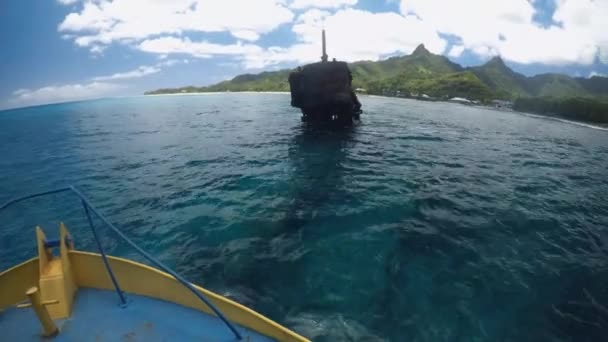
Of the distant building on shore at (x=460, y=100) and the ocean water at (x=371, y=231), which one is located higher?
the distant building on shore at (x=460, y=100)

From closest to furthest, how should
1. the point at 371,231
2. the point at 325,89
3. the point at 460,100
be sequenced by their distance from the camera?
Answer: the point at 371,231, the point at 325,89, the point at 460,100

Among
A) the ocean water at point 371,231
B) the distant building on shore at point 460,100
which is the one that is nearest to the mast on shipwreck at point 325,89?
the ocean water at point 371,231

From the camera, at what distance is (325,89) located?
1550 inches

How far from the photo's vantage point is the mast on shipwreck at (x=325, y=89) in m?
38.8

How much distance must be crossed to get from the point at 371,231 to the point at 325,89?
30.1 metres

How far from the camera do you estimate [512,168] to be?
76.8 ft

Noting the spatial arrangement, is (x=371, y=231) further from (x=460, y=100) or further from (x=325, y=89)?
(x=460, y=100)

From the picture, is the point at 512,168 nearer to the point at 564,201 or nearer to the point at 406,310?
the point at 564,201

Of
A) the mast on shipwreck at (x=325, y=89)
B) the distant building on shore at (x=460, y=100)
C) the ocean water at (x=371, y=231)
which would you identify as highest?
the distant building on shore at (x=460, y=100)

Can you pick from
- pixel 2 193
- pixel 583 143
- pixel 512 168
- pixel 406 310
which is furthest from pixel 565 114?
pixel 2 193

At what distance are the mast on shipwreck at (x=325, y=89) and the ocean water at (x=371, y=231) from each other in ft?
44.7

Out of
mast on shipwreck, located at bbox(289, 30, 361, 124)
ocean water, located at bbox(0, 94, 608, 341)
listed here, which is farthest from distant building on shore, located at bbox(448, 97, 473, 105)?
ocean water, located at bbox(0, 94, 608, 341)

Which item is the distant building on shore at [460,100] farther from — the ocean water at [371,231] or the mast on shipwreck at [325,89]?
the ocean water at [371,231]

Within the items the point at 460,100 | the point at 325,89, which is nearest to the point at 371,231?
the point at 325,89
